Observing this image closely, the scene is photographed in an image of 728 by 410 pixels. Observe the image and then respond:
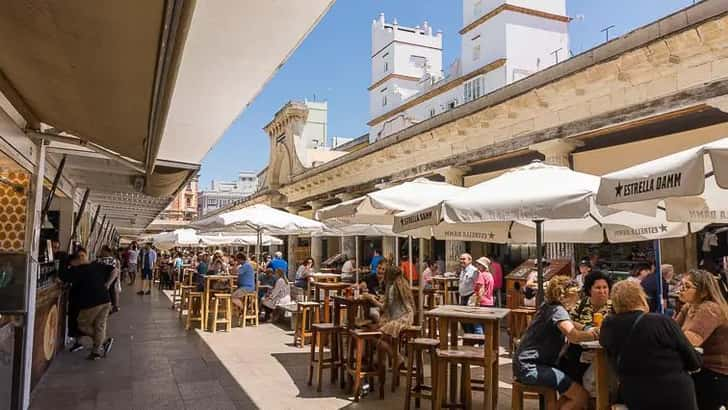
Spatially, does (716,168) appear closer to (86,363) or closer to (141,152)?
(141,152)

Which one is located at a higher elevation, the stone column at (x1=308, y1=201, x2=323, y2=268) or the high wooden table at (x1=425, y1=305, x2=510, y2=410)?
the stone column at (x1=308, y1=201, x2=323, y2=268)

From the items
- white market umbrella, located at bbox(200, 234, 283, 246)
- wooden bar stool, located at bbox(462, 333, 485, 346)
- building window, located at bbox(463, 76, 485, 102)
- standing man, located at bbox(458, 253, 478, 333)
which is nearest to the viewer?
wooden bar stool, located at bbox(462, 333, 485, 346)

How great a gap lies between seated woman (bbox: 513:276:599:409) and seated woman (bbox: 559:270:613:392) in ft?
0.37

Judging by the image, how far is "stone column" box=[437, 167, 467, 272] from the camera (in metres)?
13.3

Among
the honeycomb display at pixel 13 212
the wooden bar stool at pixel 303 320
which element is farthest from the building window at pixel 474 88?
the honeycomb display at pixel 13 212

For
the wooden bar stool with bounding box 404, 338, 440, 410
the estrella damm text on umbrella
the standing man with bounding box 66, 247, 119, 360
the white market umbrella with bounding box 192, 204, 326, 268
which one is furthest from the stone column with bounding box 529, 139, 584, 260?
the standing man with bounding box 66, 247, 119, 360

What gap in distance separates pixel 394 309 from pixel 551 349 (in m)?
2.15

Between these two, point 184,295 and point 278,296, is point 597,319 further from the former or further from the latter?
point 184,295

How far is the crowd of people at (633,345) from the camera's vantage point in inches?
135

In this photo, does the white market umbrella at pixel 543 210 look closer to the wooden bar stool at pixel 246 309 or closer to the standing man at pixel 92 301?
the standing man at pixel 92 301

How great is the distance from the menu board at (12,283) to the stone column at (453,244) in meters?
10.2

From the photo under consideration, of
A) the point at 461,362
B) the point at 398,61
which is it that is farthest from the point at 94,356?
the point at 398,61

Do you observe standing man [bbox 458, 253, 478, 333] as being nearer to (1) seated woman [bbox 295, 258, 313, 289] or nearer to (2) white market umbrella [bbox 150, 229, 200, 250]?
(1) seated woman [bbox 295, 258, 313, 289]

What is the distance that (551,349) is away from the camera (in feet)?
14.0
